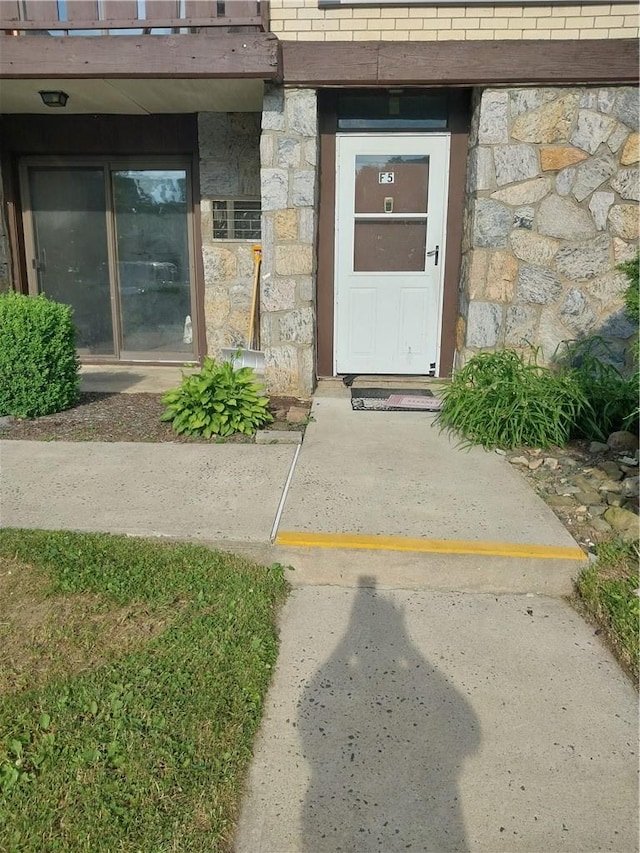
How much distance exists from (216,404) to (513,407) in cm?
220

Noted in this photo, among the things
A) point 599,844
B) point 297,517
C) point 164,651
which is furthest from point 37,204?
point 599,844

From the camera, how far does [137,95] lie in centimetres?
602

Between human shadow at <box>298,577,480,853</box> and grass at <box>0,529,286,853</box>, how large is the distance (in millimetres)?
232

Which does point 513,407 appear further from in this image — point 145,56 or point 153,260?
point 153,260

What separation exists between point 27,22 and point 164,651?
527 centimetres

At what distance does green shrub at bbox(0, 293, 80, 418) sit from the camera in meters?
5.04

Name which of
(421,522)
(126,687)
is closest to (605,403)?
(421,522)

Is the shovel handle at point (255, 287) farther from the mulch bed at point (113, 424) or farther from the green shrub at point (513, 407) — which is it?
the green shrub at point (513, 407)

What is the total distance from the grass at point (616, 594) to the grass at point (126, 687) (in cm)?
139

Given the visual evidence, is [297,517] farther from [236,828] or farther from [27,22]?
[27,22]

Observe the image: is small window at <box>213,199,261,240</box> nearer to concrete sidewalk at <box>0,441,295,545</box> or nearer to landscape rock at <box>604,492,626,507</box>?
concrete sidewalk at <box>0,441,295,545</box>

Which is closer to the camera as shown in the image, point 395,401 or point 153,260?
point 395,401

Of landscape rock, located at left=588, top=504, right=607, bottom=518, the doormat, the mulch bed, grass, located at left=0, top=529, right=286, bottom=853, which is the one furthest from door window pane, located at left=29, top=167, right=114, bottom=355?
landscape rock, located at left=588, top=504, right=607, bottom=518

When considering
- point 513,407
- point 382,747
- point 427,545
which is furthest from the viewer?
point 513,407
